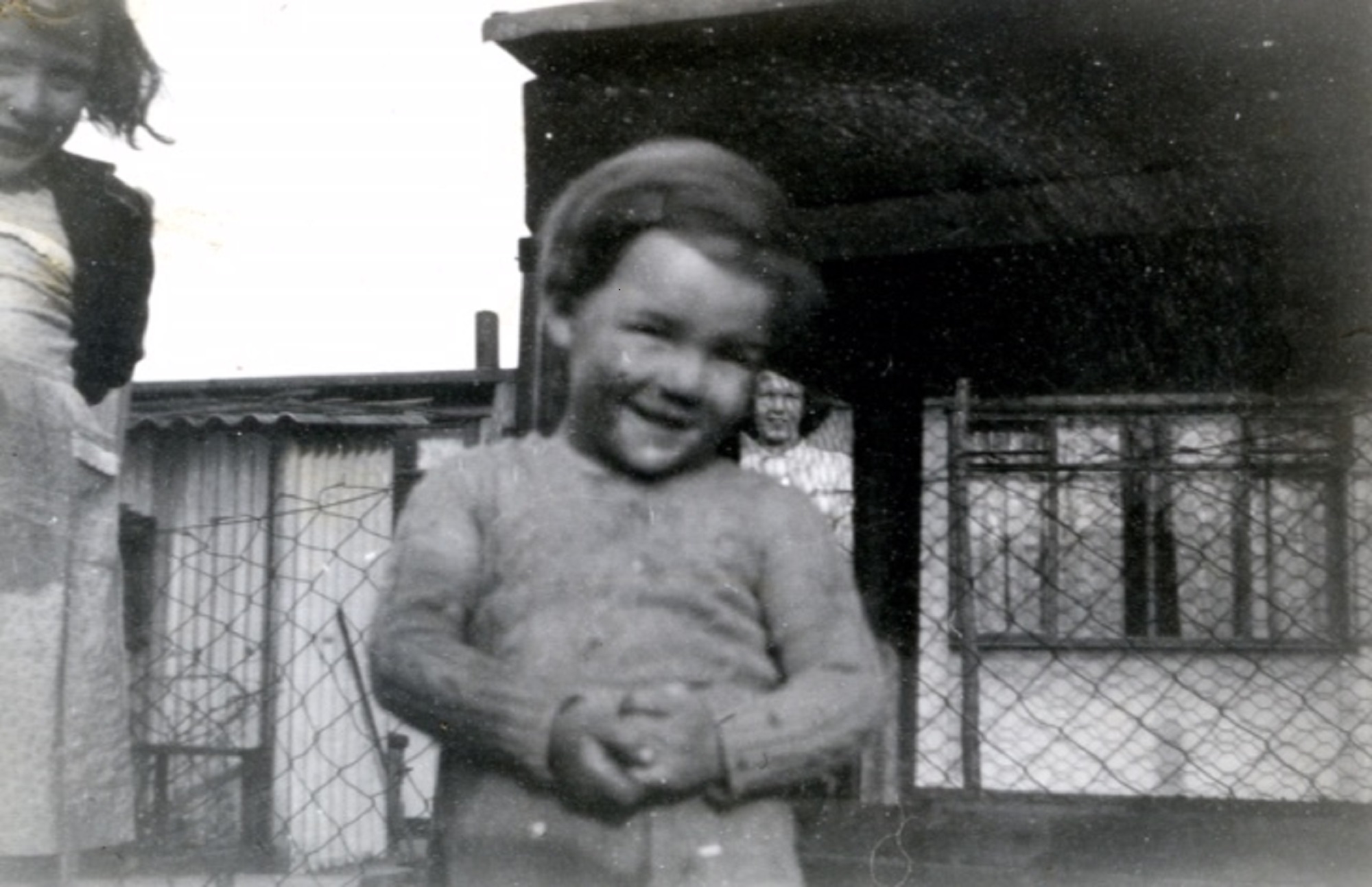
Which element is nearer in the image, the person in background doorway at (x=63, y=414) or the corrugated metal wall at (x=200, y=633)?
the person in background doorway at (x=63, y=414)

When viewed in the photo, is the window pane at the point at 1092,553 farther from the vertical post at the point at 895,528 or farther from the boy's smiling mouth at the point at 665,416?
the boy's smiling mouth at the point at 665,416

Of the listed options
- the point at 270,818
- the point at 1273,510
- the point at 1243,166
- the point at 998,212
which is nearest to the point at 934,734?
the point at 1273,510

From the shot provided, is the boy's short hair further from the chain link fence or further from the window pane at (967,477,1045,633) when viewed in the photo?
the window pane at (967,477,1045,633)

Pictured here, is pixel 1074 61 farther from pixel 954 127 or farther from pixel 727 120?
pixel 727 120

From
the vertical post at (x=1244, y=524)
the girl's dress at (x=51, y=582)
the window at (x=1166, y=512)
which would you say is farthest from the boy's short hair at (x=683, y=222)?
the girl's dress at (x=51, y=582)

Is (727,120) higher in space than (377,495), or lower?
higher

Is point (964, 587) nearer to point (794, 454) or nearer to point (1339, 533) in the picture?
point (794, 454)
